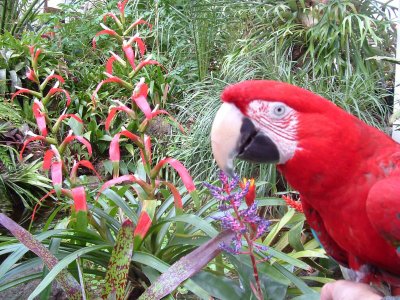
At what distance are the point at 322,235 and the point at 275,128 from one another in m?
0.37

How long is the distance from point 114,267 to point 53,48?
3.27 m

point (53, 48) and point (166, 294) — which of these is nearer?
point (166, 294)

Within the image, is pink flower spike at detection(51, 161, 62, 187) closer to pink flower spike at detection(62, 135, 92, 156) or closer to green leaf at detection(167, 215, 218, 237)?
pink flower spike at detection(62, 135, 92, 156)

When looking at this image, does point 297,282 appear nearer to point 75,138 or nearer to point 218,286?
point 218,286

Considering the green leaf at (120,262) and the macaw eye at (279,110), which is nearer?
the macaw eye at (279,110)

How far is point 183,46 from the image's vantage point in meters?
3.57

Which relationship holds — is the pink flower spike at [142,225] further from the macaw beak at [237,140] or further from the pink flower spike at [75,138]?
the macaw beak at [237,140]

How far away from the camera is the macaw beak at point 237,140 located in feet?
2.46

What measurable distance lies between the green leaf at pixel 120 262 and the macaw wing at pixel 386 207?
1.83 ft

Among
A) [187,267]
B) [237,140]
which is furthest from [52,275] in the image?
[237,140]

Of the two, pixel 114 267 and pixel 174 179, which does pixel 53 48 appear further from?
pixel 114 267

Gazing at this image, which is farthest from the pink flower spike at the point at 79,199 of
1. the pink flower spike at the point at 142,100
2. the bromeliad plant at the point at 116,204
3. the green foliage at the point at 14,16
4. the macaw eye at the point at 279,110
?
the green foliage at the point at 14,16

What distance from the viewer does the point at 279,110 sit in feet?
2.47

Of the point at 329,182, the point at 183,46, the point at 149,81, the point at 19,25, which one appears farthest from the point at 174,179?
the point at 19,25
